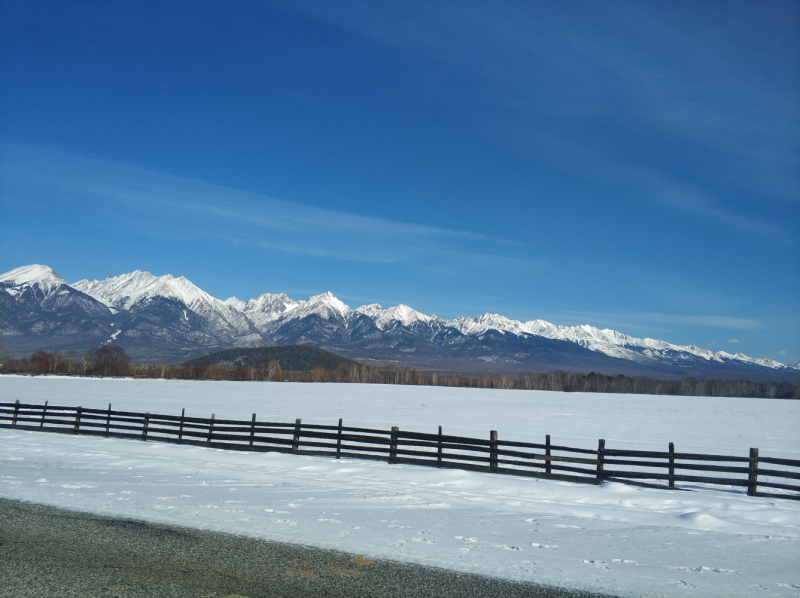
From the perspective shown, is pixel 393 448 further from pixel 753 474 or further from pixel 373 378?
pixel 373 378

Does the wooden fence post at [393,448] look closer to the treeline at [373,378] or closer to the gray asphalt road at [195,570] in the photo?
the gray asphalt road at [195,570]

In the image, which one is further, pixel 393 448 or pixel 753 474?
pixel 393 448

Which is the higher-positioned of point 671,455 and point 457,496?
point 671,455

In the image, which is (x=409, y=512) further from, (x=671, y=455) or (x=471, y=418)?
(x=471, y=418)

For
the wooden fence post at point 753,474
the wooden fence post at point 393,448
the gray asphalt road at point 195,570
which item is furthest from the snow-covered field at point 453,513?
the gray asphalt road at point 195,570

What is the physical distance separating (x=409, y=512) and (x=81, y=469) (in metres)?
11.3

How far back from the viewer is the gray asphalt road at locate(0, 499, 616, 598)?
283 inches

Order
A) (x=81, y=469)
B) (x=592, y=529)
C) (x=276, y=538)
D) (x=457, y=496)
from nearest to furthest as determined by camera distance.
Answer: (x=276, y=538), (x=592, y=529), (x=457, y=496), (x=81, y=469)

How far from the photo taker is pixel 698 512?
42.8 feet

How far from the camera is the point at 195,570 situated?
7.98 meters

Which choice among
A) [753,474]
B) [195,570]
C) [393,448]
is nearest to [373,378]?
[393,448]

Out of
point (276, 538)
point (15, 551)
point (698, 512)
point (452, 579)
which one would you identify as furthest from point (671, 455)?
point (15, 551)

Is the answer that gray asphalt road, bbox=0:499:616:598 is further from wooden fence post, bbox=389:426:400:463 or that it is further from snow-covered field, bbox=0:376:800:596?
wooden fence post, bbox=389:426:400:463

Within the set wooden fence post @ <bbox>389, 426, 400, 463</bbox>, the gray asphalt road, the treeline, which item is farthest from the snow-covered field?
the treeline
